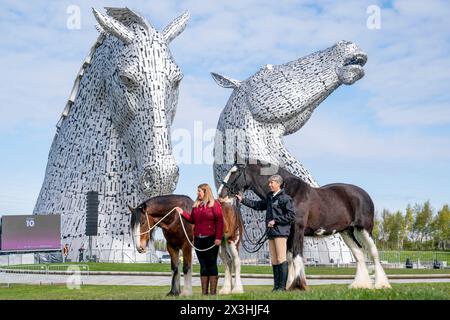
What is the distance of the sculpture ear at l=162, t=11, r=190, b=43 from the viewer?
19.5m

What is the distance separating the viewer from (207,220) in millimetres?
8477

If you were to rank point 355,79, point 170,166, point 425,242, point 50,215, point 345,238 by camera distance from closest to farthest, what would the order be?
point 345,238 < point 170,166 < point 50,215 < point 355,79 < point 425,242

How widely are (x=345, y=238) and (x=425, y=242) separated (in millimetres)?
64922

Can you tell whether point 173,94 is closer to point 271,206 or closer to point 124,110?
point 124,110

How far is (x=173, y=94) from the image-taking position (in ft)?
60.8

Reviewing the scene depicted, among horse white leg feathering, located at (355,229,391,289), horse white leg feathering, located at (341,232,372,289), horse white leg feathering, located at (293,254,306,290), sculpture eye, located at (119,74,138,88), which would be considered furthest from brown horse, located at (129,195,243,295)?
sculpture eye, located at (119,74,138,88)

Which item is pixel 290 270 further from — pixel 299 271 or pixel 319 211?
pixel 319 211

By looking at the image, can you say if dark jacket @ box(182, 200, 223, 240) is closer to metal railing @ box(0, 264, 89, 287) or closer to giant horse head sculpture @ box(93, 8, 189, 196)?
metal railing @ box(0, 264, 89, 287)

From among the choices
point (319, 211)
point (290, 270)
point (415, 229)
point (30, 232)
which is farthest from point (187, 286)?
point (415, 229)

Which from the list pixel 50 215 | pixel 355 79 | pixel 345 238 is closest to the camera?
pixel 345 238

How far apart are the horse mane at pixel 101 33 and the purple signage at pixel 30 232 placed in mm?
3799

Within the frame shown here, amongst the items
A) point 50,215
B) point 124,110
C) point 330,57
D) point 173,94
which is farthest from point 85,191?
point 330,57

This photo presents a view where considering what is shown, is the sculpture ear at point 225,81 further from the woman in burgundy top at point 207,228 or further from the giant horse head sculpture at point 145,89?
the woman in burgundy top at point 207,228

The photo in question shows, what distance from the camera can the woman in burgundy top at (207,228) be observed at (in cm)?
844
